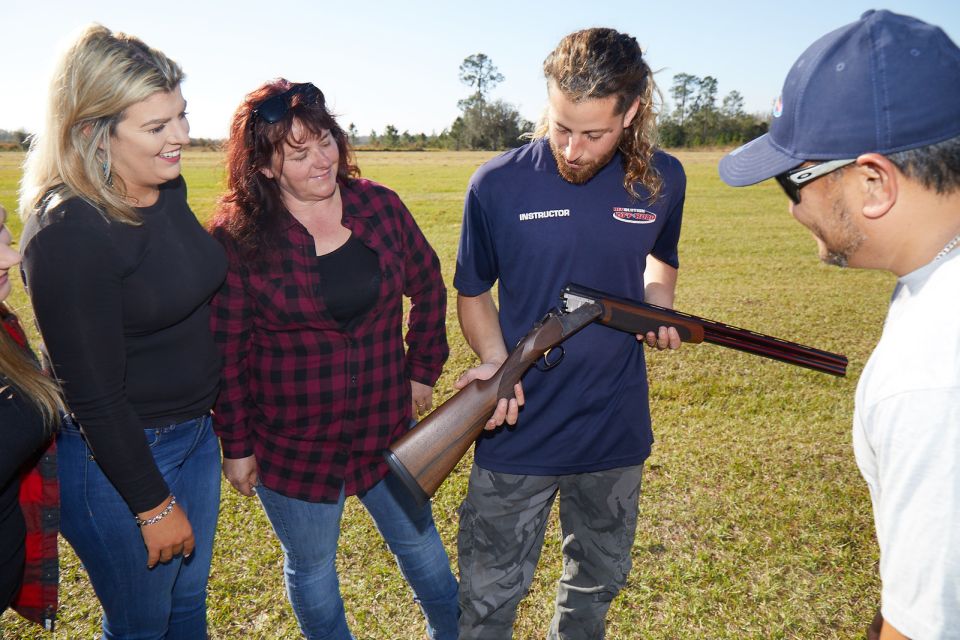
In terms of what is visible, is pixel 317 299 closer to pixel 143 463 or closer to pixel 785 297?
pixel 143 463

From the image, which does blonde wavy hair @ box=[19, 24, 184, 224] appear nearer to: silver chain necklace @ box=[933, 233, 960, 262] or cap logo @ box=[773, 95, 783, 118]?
cap logo @ box=[773, 95, 783, 118]

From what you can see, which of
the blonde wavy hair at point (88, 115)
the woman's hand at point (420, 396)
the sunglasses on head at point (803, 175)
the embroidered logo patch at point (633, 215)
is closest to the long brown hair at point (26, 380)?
the blonde wavy hair at point (88, 115)

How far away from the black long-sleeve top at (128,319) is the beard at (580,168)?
138 centimetres

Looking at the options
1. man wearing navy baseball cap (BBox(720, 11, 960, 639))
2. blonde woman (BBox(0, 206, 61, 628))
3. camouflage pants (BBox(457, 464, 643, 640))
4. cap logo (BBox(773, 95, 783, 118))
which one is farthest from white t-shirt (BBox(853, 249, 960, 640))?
blonde woman (BBox(0, 206, 61, 628))

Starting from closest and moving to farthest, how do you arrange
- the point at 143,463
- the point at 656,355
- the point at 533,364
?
the point at 143,463 → the point at 533,364 → the point at 656,355

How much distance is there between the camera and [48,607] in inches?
87.8

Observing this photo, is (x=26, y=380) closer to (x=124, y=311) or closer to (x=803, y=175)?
(x=124, y=311)

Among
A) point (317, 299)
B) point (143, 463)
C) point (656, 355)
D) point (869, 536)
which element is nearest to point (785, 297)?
point (656, 355)

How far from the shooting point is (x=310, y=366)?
255cm

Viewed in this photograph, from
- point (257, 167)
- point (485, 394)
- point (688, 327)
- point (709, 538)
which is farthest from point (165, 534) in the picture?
point (709, 538)

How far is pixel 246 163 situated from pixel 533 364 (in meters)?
1.42

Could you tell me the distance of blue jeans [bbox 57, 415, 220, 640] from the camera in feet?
7.14

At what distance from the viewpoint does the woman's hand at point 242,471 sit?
8.68ft

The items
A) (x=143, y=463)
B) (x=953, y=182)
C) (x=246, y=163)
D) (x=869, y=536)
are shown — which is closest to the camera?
(x=953, y=182)
